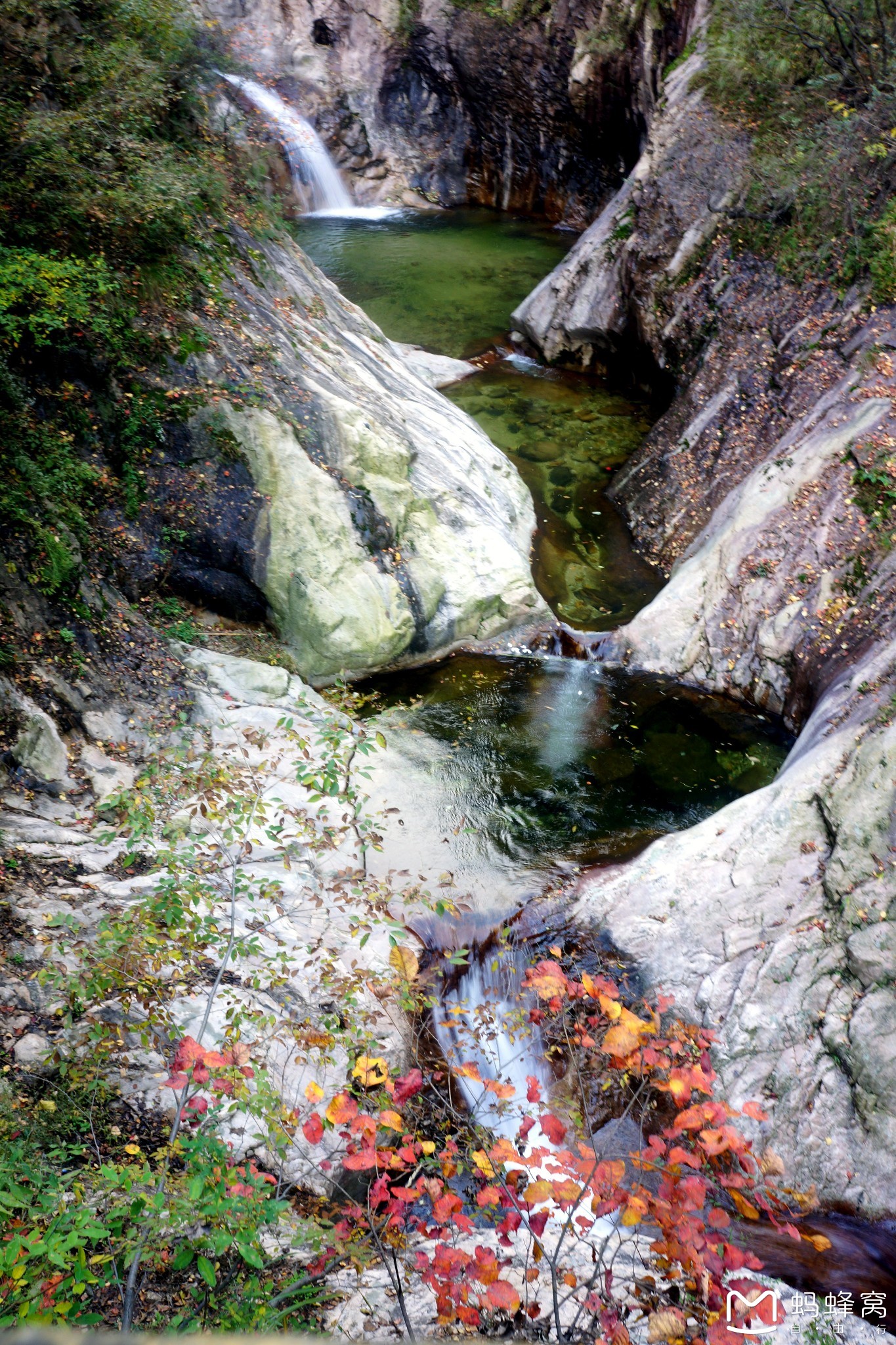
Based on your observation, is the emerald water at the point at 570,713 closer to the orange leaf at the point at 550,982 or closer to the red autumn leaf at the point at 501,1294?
the orange leaf at the point at 550,982

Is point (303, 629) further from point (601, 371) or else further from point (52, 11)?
point (601, 371)

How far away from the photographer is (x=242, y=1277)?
12.6 ft

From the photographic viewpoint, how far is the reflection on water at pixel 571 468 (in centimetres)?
1085

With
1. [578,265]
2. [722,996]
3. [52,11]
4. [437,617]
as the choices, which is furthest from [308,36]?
[722,996]

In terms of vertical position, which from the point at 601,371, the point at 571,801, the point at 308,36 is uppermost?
the point at 308,36

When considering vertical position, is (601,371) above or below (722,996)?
above

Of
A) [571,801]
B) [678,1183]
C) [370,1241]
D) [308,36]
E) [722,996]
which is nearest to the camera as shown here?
[678,1183]

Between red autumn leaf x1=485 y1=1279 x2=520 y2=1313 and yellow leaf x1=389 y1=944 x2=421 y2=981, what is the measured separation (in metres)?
2.30

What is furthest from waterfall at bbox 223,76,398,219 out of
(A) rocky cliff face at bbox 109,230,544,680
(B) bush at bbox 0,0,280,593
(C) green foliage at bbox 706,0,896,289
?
(A) rocky cliff face at bbox 109,230,544,680

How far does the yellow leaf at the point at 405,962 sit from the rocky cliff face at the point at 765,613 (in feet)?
4.55

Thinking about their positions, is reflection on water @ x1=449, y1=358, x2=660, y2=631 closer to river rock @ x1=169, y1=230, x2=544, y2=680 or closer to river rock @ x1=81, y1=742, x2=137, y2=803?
river rock @ x1=169, y1=230, x2=544, y2=680

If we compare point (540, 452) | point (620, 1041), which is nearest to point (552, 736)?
point (620, 1041)

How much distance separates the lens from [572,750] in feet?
27.6

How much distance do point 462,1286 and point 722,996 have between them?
2.92 meters
